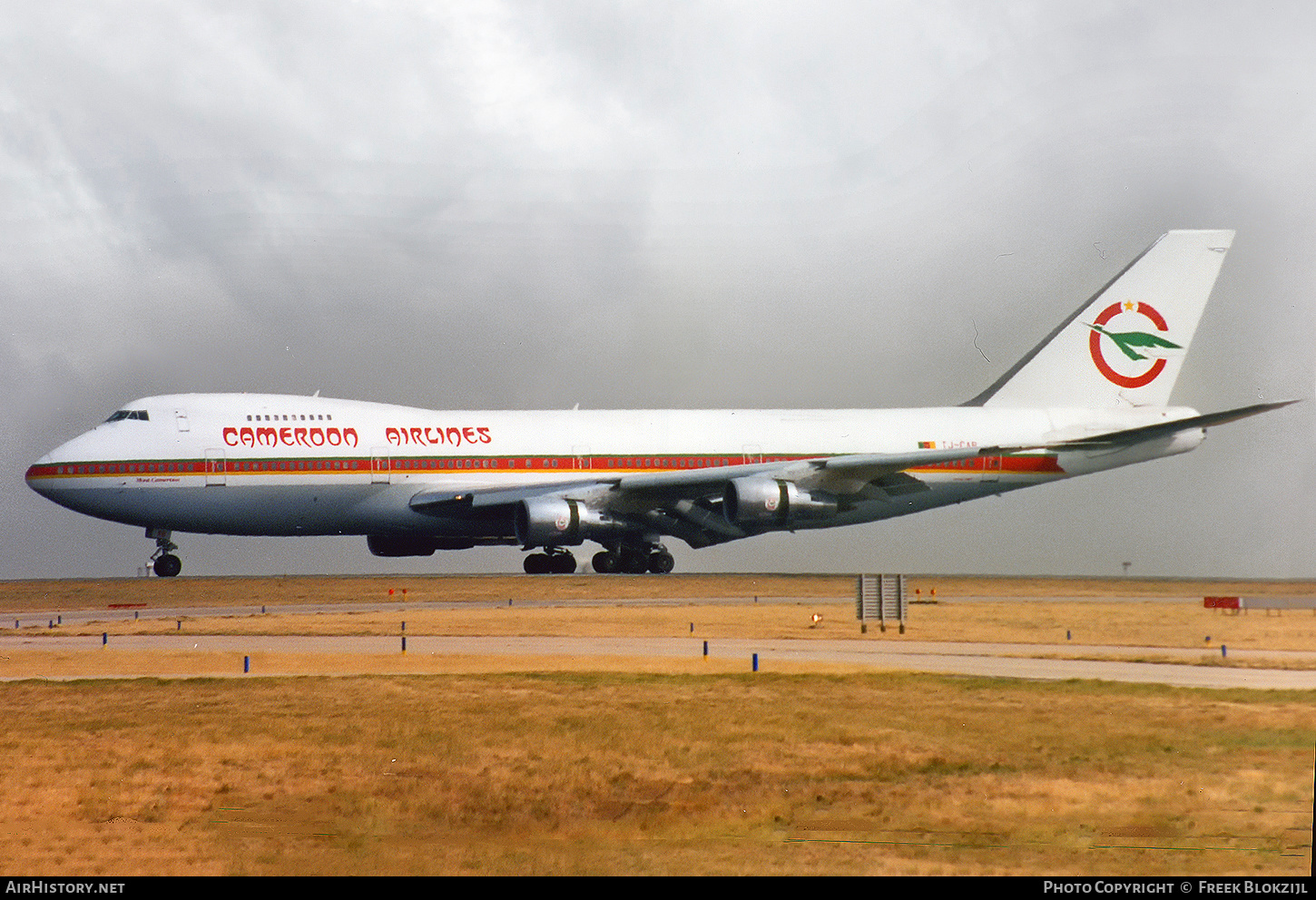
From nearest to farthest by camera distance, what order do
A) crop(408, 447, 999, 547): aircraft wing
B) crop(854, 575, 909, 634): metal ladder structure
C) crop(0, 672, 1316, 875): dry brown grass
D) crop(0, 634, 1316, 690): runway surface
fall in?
1. crop(0, 672, 1316, 875): dry brown grass
2. crop(0, 634, 1316, 690): runway surface
3. crop(854, 575, 909, 634): metal ladder structure
4. crop(408, 447, 999, 547): aircraft wing

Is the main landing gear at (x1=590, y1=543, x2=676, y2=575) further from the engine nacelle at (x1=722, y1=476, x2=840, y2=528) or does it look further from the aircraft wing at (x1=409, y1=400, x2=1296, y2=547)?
the engine nacelle at (x1=722, y1=476, x2=840, y2=528)

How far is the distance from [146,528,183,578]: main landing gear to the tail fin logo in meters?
32.0

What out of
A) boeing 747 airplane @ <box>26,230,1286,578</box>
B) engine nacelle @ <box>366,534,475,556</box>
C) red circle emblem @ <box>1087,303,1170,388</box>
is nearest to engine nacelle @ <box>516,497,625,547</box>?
boeing 747 airplane @ <box>26,230,1286,578</box>

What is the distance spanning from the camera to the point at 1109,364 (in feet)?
170

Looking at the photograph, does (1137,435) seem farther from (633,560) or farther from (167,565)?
(167,565)

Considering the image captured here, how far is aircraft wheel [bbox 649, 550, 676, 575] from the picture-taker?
48469mm

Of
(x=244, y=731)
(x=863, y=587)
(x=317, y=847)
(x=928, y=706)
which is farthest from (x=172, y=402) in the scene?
(x=317, y=847)

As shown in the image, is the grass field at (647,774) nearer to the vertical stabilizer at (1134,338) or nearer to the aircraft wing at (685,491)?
the aircraft wing at (685,491)

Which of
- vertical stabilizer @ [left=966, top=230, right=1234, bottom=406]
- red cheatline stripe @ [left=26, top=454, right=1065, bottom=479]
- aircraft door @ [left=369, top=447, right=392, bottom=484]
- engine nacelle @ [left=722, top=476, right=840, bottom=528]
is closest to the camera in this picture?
engine nacelle @ [left=722, top=476, right=840, bottom=528]

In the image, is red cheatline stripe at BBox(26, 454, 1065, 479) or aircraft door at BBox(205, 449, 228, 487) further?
aircraft door at BBox(205, 449, 228, 487)

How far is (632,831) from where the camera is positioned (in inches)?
515

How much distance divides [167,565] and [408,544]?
7.77 meters

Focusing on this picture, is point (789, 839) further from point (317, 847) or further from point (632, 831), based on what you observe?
point (317, 847)
